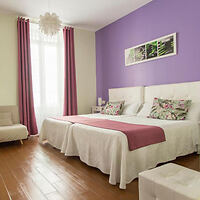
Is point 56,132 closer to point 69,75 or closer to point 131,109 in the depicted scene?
point 131,109

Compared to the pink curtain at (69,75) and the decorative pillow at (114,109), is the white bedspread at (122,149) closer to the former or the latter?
the decorative pillow at (114,109)

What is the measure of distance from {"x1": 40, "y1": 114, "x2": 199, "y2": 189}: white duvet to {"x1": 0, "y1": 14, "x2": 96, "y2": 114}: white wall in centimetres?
195

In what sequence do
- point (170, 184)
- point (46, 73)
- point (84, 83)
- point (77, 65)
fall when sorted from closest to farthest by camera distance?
point (170, 184)
point (46, 73)
point (77, 65)
point (84, 83)

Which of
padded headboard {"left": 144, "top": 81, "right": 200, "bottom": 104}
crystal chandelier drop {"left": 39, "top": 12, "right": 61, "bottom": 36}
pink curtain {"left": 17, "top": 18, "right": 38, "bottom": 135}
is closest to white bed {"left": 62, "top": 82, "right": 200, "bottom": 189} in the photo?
padded headboard {"left": 144, "top": 81, "right": 200, "bottom": 104}

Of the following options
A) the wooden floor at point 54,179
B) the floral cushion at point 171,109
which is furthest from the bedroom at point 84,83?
the floral cushion at point 171,109

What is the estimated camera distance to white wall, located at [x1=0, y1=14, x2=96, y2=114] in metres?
4.39

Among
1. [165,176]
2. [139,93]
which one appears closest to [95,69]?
[139,93]

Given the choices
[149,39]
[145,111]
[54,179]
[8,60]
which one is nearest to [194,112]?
[145,111]

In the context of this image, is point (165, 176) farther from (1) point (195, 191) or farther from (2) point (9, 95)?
(2) point (9, 95)

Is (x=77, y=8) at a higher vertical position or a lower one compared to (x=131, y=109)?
higher

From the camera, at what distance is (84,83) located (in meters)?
5.54

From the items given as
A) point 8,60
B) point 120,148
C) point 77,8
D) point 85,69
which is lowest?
point 120,148

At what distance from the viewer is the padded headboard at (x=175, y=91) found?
315cm

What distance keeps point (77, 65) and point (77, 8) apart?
1.61m
